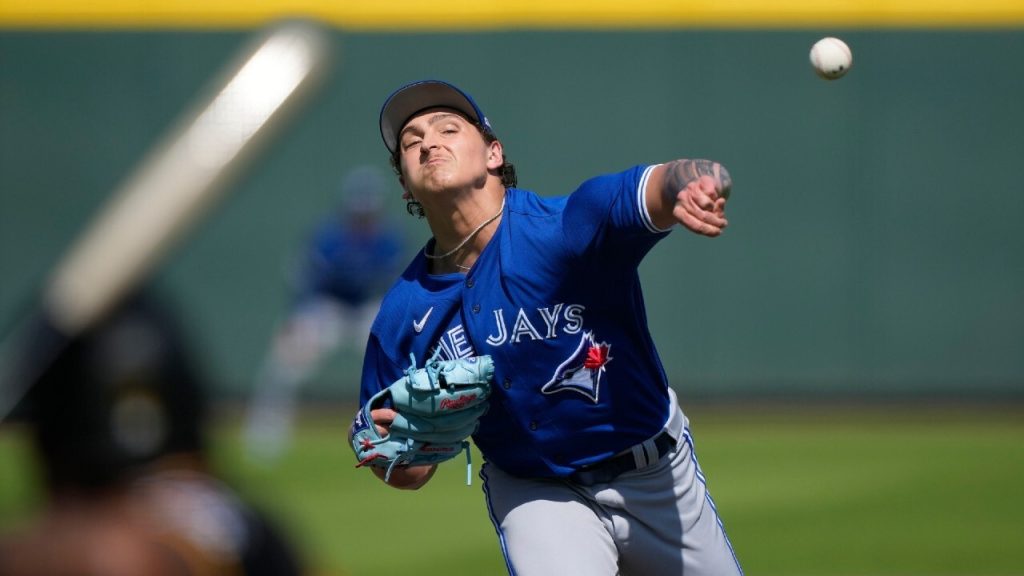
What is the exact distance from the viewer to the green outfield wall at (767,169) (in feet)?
45.5

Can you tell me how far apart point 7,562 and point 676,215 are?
7.61ft

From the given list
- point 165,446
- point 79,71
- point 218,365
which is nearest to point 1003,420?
point 218,365

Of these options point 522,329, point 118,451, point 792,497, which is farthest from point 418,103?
point 792,497

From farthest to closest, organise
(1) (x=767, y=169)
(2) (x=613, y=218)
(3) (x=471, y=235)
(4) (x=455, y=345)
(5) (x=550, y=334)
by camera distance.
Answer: (1) (x=767, y=169)
(3) (x=471, y=235)
(4) (x=455, y=345)
(5) (x=550, y=334)
(2) (x=613, y=218)

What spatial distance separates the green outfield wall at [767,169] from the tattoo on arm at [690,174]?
32.2 feet

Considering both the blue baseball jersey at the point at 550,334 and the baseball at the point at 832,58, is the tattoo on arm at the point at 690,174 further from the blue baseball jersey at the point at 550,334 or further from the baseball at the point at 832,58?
the baseball at the point at 832,58

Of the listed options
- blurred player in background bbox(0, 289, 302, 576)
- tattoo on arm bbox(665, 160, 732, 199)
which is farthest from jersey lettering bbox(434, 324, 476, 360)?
blurred player in background bbox(0, 289, 302, 576)

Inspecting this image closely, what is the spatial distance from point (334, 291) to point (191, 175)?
11.2 metres

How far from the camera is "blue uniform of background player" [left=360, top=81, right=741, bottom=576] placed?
4461mm

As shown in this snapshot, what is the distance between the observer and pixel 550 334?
4469 mm

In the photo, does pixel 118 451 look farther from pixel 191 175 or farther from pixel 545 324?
pixel 545 324

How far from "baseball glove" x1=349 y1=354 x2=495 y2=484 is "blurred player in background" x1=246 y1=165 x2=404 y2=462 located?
7.76 metres

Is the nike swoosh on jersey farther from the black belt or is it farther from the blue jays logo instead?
the black belt

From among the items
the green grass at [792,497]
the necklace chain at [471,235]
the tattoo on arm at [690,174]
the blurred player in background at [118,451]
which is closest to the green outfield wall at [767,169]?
the green grass at [792,497]
